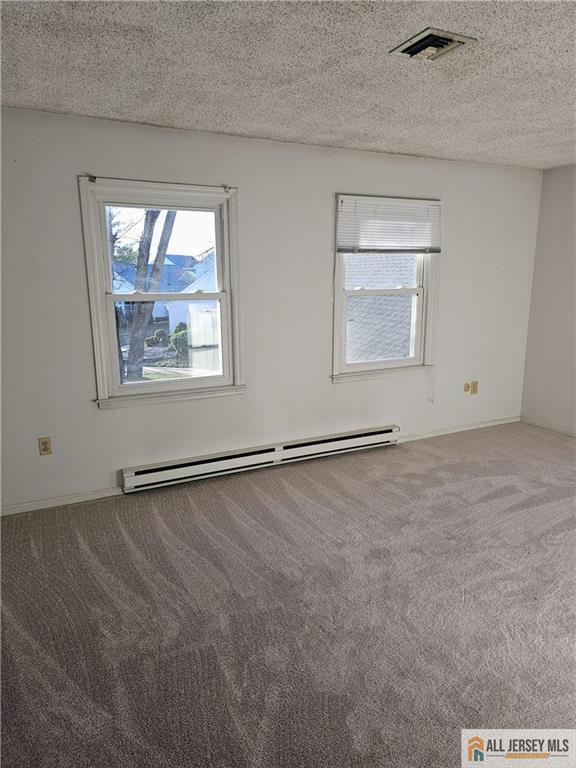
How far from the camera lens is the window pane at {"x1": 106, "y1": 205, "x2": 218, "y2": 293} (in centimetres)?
326

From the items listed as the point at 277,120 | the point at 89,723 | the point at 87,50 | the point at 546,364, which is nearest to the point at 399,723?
the point at 89,723

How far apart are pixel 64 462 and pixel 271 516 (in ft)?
4.53

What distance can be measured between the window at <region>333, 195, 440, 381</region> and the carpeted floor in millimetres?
1200

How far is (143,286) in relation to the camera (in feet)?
11.1

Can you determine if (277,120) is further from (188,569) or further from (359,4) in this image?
(188,569)

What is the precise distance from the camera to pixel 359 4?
1.73 m

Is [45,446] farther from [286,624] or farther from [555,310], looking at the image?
[555,310]

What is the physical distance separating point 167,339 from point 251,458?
1048 millimetres

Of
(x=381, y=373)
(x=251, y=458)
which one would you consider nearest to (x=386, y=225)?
(x=381, y=373)

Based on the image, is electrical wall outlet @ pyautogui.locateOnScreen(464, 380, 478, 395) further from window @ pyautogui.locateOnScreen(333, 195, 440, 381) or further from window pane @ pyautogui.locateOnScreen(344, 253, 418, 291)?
window pane @ pyautogui.locateOnScreen(344, 253, 418, 291)

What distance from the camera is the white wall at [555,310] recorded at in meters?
4.55

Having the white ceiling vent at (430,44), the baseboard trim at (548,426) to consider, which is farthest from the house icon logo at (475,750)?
the baseboard trim at (548,426)

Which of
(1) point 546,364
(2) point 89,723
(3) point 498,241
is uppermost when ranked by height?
(3) point 498,241

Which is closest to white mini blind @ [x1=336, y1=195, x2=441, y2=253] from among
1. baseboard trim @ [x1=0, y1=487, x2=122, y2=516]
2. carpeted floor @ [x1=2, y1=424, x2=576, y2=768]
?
carpeted floor @ [x1=2, y1=424, x2=576, y2=768]
